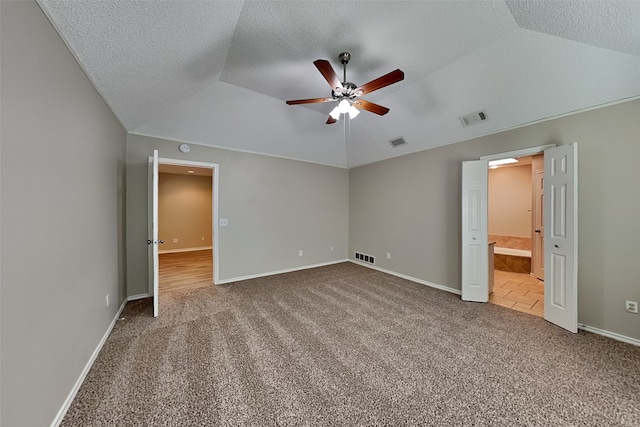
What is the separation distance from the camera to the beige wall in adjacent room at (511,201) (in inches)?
218

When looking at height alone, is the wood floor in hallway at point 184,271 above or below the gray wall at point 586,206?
below

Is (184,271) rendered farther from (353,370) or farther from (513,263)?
(513,263)

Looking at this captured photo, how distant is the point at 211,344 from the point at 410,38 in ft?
12.1

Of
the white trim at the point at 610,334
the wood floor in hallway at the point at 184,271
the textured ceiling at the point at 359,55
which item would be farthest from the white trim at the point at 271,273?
the white trim at the point at 610,334

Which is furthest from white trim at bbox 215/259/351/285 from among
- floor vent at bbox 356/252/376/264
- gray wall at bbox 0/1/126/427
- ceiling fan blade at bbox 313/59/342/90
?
ceiling fan blade at bbox 313/59/342/90

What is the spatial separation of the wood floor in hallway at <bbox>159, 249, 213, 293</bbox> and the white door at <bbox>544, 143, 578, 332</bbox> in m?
5.02

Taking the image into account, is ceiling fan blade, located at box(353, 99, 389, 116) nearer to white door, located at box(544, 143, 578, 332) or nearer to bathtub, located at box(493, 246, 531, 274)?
white door, located at box(544, 143, 578, 332)

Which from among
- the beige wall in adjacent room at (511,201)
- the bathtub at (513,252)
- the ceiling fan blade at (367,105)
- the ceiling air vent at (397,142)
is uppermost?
the ceiling air vent at (397,142)

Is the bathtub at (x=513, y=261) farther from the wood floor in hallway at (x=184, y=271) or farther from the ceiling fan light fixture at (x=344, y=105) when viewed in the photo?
the wood floor in hallway at (x=184, y=271)

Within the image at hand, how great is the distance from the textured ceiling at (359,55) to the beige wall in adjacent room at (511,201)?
11.2ft

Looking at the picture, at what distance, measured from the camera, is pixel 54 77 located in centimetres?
142

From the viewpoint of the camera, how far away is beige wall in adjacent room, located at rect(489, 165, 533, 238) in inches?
218

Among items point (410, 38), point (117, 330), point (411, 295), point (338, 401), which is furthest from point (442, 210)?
point (117, 330)

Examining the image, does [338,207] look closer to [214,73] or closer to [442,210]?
[442,210]
